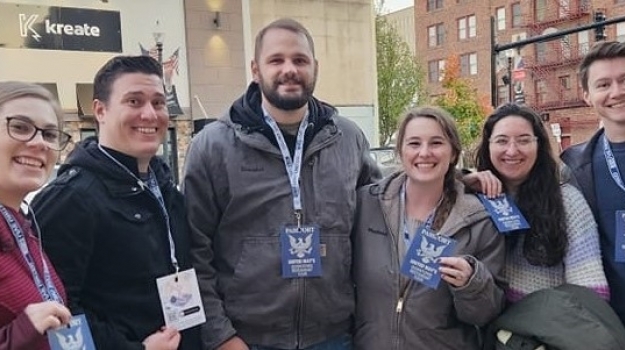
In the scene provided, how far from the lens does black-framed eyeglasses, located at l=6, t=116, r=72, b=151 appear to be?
217cm

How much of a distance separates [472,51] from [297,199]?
1702 inches

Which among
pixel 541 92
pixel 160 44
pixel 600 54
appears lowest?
pixel 600 54

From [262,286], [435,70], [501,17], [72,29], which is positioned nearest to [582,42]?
[501,17]

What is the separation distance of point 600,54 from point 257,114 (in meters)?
1.69

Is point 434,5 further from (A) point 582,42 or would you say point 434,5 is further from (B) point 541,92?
(A) point 582,42

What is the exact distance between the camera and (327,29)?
71.5ft

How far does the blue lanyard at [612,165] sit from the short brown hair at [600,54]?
334mm

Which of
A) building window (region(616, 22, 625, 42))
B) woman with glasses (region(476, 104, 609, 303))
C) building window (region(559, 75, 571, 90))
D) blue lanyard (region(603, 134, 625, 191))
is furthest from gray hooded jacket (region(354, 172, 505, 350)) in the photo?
building window (region(559, 75, 571, 90))

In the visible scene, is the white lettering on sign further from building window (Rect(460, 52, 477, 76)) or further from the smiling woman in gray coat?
building window (Rect(460, 52, 477, 76))

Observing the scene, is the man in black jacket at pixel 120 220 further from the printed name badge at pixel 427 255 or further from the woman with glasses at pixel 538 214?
the woman with glasses at pixel 538 214

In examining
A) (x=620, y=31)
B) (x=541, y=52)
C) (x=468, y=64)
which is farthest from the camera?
(x=468, y=64)

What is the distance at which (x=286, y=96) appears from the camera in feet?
10.1

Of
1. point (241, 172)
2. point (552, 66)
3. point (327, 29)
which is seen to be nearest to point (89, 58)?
point (327, 29)

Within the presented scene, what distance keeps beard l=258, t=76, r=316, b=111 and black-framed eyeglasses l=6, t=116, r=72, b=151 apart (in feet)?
3.52
